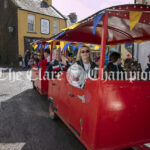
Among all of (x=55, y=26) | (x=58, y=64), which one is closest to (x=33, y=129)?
(x=58, y=64)

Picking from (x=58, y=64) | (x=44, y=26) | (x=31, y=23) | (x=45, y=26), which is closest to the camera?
(x=58, y=64)

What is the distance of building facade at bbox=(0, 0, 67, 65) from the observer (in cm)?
1961

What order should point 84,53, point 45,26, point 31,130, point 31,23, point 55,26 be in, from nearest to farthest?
point 84,53 < point 31,130 < point 31,23 < point 45,26 < point 55,26

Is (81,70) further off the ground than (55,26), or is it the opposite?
(55,26)

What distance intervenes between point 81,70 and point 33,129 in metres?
1.89

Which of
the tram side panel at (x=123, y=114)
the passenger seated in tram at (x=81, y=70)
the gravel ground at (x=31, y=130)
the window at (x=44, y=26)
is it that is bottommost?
the gravel ground at (x=31, y=130)

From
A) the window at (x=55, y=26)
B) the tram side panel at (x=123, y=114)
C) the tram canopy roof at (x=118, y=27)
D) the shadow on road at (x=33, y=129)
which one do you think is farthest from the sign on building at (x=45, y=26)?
the tram side panel at (x=123, y=114)

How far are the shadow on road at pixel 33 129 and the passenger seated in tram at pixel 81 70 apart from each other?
123 cm

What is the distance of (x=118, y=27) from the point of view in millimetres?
4066

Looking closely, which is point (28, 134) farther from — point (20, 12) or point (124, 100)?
point (20, 12)

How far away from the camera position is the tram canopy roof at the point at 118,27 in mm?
2115

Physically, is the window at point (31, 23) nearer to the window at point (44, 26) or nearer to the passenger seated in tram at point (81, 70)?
the window at point (44, 26)

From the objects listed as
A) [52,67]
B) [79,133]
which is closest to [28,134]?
[79,133]

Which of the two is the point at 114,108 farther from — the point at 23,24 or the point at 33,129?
the point at 23,24
